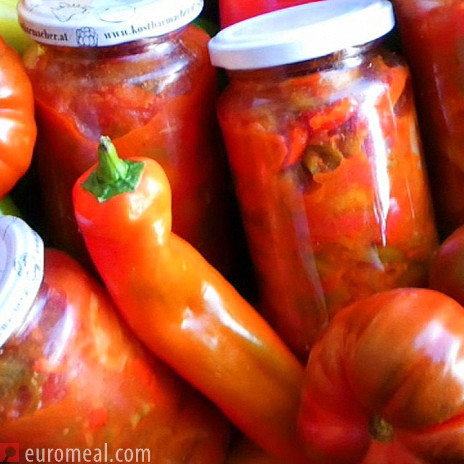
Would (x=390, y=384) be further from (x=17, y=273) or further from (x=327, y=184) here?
(x=17, y=273)

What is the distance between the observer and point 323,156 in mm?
621

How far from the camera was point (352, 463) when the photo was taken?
59 cm

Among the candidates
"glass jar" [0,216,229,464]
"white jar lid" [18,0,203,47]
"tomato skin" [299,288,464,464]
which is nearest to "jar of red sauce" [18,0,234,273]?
"white jar lid" [18,0,203,47]

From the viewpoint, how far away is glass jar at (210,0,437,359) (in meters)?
0.61

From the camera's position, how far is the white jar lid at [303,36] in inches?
22.9

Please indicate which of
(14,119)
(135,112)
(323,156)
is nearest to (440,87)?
(323,156)

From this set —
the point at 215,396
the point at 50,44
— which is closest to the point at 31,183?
the point at 50,44

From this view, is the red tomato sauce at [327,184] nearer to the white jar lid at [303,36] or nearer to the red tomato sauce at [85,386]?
the white jar lid at [303,36]

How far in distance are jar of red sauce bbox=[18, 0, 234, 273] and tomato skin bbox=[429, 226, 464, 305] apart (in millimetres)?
249

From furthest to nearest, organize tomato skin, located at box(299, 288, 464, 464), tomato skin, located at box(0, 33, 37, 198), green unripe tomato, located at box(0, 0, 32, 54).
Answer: green unripe tomato, located at box(0, 0, 32, 54) → tomato skin, located at box(0, 33, 37, 198) → tomato skin, located at box(299, 288, 464, 464)

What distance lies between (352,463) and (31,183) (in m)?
0.49

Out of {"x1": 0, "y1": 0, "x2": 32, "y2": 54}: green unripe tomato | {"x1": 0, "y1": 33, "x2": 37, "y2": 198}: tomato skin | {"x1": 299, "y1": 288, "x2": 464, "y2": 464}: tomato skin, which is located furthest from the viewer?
{"x1": 0, "y1": 0, "x2": 32, "y2": 54}: green unripe tomato

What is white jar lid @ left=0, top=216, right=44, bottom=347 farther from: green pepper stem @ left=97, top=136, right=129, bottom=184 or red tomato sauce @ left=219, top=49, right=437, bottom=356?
red tomato sauce @ left=219, top=49, right=437, bottom=356

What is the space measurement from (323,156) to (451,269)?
0.52 feet
